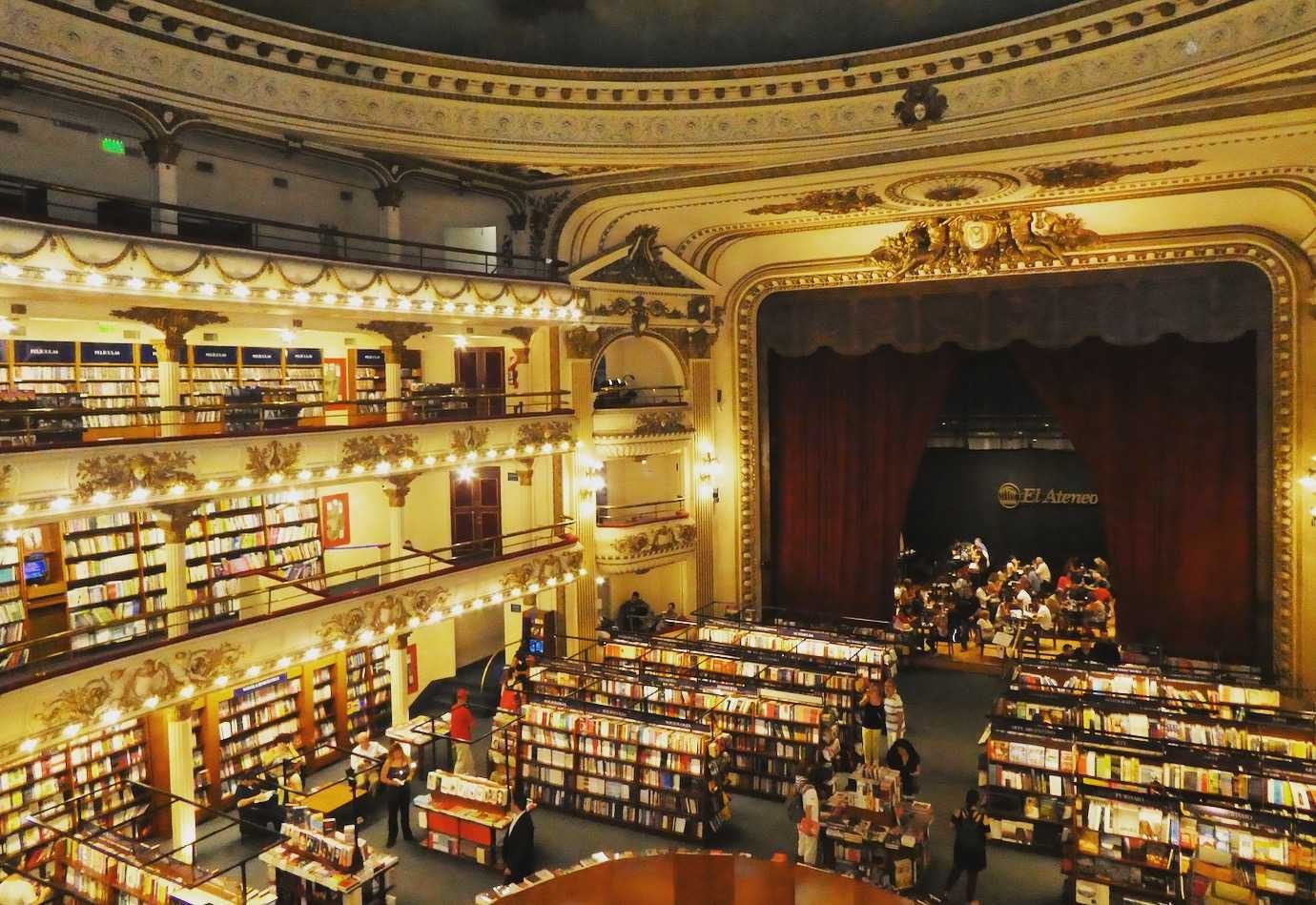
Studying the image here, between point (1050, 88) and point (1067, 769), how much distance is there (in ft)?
23.8

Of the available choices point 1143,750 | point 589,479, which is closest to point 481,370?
point 589,479

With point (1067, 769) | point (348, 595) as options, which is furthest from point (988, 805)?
point (348, 595)

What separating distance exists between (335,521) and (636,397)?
219 inches

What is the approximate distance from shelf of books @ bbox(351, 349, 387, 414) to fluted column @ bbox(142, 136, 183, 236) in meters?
3.82

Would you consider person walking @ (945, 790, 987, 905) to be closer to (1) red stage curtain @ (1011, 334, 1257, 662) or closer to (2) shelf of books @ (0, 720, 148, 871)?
(2) shelf of books @ (0, 720, 148, 871)

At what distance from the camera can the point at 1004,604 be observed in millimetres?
16172

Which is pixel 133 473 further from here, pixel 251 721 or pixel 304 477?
pixel 251 721

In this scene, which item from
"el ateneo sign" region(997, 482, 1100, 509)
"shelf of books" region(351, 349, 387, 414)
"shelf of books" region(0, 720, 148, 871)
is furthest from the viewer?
"el ateneo sign" region(997, 482, 1100, 509)

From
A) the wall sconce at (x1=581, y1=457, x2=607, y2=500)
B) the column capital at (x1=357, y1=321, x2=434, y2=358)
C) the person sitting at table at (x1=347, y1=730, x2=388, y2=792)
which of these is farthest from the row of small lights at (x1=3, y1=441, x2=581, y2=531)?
the person sitting at table at (x1=347, y1=730, x2=388, y2=792)

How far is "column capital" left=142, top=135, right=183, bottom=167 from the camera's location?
34.3 feet

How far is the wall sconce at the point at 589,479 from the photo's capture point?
49.8 feet

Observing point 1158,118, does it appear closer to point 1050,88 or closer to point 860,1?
point 1050,88

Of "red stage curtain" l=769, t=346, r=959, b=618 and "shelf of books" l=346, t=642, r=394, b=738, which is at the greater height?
"red stage curtain" l=769, t=346, r=959, b=618

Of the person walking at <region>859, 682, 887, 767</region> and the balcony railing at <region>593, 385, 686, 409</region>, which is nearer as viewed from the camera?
the person walking at <region>859, 682, 887, 767</region>
